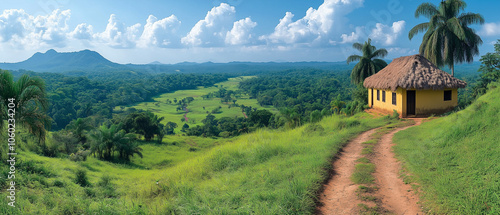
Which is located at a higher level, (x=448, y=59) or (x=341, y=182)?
(x=448, y=59)

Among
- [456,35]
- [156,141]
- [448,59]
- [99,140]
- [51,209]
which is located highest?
[456,35]

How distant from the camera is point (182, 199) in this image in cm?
625

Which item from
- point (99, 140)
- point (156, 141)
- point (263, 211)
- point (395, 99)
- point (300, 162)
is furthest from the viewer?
point (156, 141)

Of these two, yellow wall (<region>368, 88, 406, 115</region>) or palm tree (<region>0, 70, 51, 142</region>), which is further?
yellow wall (<region>368, 88, 406, 115</region>)

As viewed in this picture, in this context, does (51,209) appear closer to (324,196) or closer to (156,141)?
(324,196)

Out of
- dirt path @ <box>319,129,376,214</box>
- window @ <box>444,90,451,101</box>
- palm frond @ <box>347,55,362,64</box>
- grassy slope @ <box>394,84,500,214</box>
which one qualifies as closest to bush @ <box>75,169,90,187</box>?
dirt path @ <box>319,129,376,214</box>

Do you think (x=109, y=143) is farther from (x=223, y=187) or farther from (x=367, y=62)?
(x=223, y=187)

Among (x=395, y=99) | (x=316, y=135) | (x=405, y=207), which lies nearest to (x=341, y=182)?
(x=405, y=207)

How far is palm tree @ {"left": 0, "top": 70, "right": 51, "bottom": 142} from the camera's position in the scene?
29.7ft

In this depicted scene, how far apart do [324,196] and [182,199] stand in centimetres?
281

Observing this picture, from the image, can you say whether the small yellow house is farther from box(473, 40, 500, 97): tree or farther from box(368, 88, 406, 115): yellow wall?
box(473, 40, 500, 97): tree

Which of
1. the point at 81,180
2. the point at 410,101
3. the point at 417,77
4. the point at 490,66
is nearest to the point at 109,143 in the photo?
the point at 81,180

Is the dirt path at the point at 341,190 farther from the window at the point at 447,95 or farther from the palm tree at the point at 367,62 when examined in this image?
the palm tree at the point at 367,62

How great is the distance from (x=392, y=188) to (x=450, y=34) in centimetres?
1929
